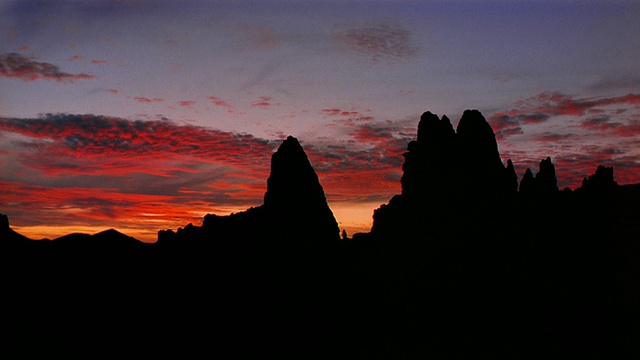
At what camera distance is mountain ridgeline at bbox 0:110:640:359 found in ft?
256

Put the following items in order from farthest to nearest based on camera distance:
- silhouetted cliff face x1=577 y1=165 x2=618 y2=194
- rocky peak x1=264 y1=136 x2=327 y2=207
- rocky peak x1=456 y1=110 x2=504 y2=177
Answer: silhouetted cliff face x1=577 y1=165 x2=618 y2=194, rocky peak x1=264 y1=136 x2=327 y2=207, rocky peak x1=456 y1=110 x2=504 y2=177

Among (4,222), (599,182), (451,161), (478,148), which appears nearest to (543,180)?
(599,182)

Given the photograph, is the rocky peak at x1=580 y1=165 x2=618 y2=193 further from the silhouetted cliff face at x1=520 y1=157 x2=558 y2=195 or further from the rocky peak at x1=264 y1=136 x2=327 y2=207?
the rocky peak at x1=264 y1=136 x2=327 y2=207

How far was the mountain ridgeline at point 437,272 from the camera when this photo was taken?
7806cm

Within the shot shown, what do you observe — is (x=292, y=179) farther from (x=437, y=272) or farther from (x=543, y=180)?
(x=543, y=180)

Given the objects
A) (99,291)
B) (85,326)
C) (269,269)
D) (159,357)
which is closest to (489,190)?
(269,269)

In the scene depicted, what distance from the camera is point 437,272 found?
78.8 m

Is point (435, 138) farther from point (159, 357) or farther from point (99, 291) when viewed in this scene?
point (99, 291)

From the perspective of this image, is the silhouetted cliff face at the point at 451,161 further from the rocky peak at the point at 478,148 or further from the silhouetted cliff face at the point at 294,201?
the silhouetted cliff face at the point at 294,201

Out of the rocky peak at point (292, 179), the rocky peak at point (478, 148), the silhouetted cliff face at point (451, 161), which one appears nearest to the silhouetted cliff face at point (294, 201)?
the rocky peak at point (292, 179)

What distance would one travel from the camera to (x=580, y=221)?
308ft

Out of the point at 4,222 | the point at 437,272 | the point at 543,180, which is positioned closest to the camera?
the point at 437,272

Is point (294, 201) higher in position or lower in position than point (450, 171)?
lower

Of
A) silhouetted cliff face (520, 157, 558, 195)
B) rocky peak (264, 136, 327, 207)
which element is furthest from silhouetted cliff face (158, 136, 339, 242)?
silhouetted cliff face (520, 157, 558, 195)
